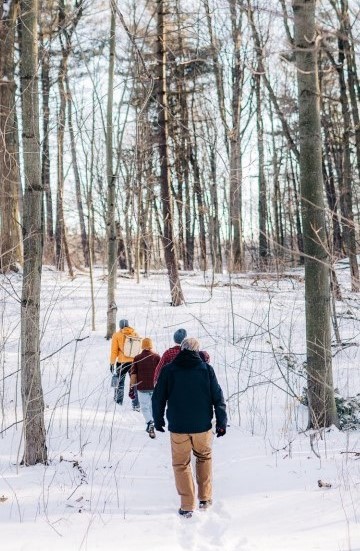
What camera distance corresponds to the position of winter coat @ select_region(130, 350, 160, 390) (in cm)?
766

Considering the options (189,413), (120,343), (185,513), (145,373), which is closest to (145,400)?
(145,373)

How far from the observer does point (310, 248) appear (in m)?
6.32

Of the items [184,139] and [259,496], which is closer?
[259,496]

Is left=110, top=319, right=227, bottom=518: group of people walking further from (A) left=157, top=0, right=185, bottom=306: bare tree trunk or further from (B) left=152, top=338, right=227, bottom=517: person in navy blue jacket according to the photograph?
(A) left=157, top=0, right=185, bottom=306: bare tree trunk

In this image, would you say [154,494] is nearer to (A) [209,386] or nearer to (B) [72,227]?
(A) [209,386]

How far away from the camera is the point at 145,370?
7.70 meters

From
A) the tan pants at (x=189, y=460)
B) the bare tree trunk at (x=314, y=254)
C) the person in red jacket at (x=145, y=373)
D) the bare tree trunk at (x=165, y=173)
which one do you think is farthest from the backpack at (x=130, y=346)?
the bare tree trunk at (x=165, y=173)

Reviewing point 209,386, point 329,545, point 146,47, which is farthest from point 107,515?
point 146,47

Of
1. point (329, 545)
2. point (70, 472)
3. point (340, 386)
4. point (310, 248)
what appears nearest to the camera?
point (329, 545)

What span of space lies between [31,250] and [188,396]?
210cm

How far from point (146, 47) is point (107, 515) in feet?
52.7

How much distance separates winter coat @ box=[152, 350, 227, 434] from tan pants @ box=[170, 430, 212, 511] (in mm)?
89

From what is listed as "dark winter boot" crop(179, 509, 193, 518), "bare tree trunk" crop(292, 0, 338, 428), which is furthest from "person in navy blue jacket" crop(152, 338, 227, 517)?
"bare tree trunk" crop(292, 0, 338, 428)

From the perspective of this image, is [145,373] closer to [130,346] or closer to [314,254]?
[130,346]
